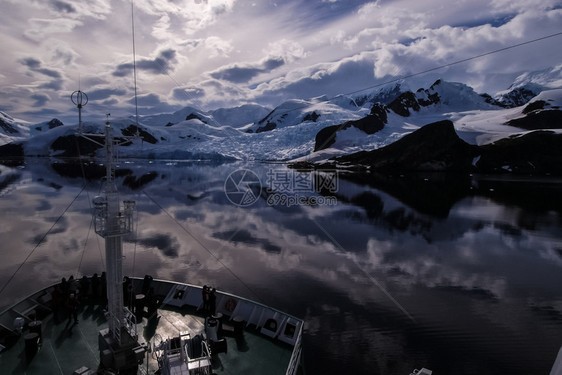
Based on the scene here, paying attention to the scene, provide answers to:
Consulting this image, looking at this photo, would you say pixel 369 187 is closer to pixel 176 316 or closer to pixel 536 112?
pixel 176 316

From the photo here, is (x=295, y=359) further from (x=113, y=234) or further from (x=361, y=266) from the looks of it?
(x=361, y=266)

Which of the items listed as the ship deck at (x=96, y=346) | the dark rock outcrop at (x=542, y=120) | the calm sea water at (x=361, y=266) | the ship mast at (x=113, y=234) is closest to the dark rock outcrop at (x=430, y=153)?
the dark rock outcrop at (x=542, y=120)

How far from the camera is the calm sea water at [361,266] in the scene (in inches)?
699

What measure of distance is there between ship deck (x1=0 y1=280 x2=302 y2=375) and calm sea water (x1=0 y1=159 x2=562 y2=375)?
10.8ft

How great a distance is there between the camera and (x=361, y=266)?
29.8 m

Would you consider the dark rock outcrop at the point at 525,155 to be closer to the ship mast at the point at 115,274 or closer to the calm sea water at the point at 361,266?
the calm sea water at the point at 361,266

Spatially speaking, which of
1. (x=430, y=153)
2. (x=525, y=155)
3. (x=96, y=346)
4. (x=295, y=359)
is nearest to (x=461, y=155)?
(x=430, y=153)

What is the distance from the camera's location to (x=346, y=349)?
56.5 feet

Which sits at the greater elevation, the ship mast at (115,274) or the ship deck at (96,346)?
the ship mast at (115,274)

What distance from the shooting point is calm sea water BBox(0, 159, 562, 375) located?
17.8m

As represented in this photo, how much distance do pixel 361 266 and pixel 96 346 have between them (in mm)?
21619

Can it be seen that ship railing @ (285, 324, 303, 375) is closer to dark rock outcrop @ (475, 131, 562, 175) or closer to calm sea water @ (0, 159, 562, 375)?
calm sea water @ (0, 159, 562, 375)

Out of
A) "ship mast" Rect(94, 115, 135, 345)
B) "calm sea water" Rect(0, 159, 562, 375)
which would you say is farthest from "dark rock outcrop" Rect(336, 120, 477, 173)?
"ship mast" Rect(94, 115, 135, 345)

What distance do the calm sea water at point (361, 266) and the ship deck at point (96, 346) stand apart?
3298 mm
